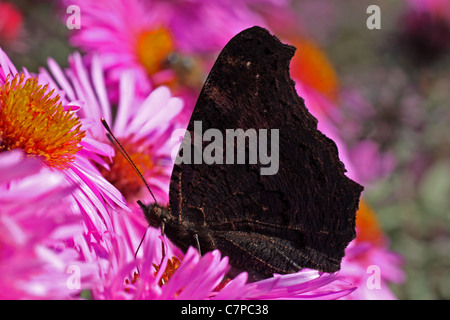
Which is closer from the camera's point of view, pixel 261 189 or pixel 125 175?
pixel 261 189

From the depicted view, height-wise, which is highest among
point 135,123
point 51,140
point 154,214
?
point 135,123

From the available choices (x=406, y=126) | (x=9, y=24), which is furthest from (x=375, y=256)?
(x=9, y=24)

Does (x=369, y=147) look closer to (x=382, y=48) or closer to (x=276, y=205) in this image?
(x=382, y=48)

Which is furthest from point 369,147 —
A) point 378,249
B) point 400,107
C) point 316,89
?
point 378,249

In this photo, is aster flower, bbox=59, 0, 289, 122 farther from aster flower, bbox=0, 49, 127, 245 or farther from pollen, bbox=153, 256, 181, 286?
pollen, bbox=153, 256, 181, 286

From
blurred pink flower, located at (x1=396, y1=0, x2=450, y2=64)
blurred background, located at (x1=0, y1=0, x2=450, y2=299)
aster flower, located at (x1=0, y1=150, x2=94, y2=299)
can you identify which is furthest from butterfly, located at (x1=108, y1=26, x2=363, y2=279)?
blurred pink flower, located at (x1=396, y1=0, x2=450, y2=64)

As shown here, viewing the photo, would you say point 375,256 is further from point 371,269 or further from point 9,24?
point 9,24

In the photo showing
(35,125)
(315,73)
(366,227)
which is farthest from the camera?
(315,73)
